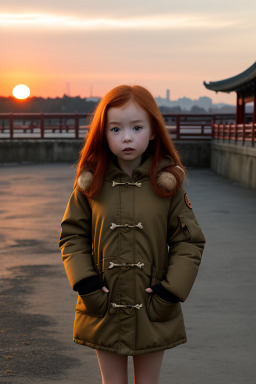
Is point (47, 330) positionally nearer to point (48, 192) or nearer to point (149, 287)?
point (149, 287)

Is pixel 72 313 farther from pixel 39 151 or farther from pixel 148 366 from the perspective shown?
pixel 39 151

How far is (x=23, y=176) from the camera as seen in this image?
23672 mm

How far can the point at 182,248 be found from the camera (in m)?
2.94

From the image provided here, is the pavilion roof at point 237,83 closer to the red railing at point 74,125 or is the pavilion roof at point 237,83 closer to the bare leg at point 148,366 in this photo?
the red railing at point 74,125

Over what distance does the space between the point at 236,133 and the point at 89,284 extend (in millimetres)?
22027

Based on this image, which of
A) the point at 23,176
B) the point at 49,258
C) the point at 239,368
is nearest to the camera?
Answer: the point at 239,368

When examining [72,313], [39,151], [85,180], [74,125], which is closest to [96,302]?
[85,180]

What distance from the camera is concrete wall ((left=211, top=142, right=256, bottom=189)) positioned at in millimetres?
20188

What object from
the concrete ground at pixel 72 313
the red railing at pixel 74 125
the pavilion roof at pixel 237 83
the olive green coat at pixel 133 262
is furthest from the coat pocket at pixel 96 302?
the pavilion roof at pixel 237 83

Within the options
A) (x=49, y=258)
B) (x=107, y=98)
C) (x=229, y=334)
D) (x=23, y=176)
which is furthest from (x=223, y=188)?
(x=107, y=98)

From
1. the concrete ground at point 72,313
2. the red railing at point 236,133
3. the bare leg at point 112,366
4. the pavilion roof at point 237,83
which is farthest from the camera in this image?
the pavilion roof at point 237,83

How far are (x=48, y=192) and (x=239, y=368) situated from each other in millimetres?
13399

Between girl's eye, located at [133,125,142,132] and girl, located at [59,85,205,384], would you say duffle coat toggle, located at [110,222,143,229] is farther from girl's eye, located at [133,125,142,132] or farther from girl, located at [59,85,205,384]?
girl's eye, located at [133,125,142,132]

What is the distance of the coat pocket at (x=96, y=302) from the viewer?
9.39 feet
